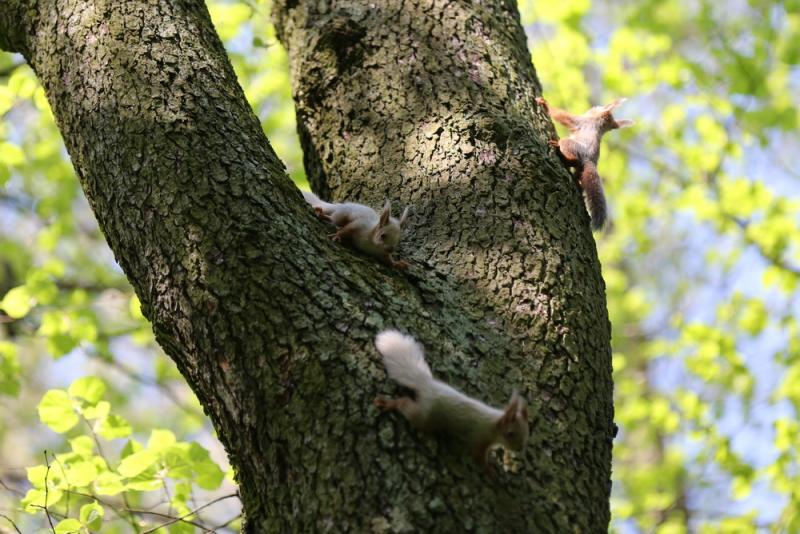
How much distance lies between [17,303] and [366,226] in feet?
8.52

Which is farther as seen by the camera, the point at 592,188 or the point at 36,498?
the point at 592,188

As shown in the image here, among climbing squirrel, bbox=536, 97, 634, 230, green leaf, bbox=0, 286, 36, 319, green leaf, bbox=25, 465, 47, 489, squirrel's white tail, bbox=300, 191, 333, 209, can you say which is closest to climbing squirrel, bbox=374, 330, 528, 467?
squirrel's white tail, bbox=300, 191, 333, 209

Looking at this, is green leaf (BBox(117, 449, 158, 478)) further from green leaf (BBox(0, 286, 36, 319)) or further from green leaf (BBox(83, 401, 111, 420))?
green leaf (BBox(0, 286, 36, 319))

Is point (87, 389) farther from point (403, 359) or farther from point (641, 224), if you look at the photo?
point (641, 224)

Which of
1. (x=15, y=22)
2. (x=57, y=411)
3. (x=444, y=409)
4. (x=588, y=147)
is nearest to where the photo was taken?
(x=444, y=409)

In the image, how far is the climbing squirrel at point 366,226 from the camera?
2.60m

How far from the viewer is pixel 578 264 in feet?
8.66

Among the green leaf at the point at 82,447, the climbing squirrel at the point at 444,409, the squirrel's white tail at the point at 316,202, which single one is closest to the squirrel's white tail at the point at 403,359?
the climbing squirrel at the point at 444,409

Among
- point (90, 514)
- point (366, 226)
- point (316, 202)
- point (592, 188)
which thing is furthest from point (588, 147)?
point (90, 514)

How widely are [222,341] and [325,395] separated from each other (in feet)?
1.09

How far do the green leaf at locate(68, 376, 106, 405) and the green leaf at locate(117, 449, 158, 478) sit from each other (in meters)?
0.39

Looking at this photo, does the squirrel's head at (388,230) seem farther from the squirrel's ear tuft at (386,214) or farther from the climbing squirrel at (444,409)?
the climbing squirrel at (444,409)

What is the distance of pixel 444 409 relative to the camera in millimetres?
2045

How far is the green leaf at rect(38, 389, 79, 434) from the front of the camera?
11.2 ft
